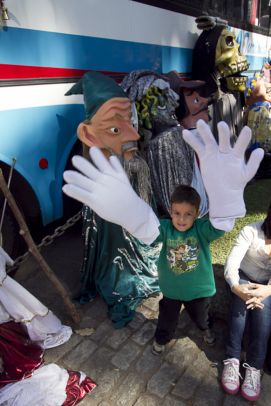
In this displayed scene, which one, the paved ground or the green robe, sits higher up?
the green robe

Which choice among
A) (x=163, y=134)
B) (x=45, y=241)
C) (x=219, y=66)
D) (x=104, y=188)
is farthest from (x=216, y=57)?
(x=104, y=188)

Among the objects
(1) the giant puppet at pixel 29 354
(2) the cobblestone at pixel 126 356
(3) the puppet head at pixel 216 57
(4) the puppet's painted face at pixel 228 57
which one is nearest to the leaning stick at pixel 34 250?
(1) the giant puppet at pixel 29 354

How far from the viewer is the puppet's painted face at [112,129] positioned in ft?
6.49

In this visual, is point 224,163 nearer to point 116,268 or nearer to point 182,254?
point 182,254

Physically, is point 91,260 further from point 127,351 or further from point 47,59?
point 47,59

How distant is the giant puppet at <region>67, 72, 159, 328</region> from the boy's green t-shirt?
0.53 m

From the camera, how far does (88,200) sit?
132 centimetres

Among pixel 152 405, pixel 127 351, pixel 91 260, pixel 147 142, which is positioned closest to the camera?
pixel 152 405

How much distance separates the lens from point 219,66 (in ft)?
12.6

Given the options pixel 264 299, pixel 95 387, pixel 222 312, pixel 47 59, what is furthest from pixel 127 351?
pixel 47 59

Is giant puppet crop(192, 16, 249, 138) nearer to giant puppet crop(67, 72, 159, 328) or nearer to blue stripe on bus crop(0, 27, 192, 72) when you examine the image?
blue stripe on bus crop(0, 27, 192, 72)

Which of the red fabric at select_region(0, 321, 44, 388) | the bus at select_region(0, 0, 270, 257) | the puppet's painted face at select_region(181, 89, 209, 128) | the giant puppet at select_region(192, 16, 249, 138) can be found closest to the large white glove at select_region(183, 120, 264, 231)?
the bus at select_region(0, 0, 270, 257)

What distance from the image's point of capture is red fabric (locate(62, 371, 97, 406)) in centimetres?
177

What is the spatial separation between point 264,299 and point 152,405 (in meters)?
0.80
